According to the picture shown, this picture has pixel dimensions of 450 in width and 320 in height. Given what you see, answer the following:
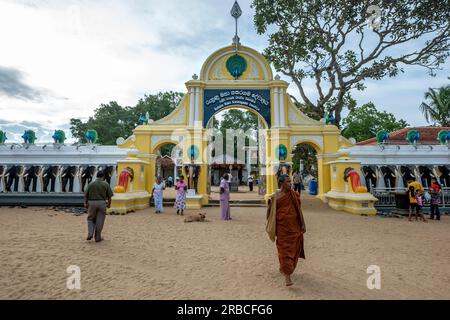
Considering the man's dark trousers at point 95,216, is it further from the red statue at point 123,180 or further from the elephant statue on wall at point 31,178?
the elephant statue on wall at point 31,178

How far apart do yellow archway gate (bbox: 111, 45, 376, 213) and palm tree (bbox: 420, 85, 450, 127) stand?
18.3 meters

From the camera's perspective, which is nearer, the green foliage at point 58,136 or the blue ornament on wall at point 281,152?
the blue ornament on wall at point 281,152

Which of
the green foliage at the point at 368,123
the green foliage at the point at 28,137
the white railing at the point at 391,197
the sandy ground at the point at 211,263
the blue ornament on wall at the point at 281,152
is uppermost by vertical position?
the green foliage at the point at 368,123

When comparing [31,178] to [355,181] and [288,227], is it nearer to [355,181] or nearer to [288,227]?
[288,227]

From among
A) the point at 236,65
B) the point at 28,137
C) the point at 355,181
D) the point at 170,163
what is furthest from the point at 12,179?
the point at 170,163

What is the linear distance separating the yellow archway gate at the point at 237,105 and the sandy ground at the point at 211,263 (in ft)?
18.6

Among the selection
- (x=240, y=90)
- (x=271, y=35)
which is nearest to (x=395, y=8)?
(x=271, y=35)

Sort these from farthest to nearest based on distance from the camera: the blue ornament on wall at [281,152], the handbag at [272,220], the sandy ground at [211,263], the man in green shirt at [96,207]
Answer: the blue ornament on wall at [281,152] → the man in green shirt at [96,207] → the handbag at [272,220] → the sandy ground at [211,263]

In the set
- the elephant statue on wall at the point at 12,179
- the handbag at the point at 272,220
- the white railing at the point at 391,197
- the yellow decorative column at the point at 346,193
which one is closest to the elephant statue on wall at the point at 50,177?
the elephant statue on wall at the point at 12,179

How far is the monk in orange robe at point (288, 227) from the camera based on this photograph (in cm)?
355

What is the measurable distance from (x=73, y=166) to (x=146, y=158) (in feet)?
12.3

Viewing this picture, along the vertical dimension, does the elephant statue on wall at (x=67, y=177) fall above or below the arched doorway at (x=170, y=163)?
below

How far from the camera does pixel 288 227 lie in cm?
366
